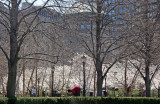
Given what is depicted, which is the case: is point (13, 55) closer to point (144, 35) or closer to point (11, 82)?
point (11, 82)

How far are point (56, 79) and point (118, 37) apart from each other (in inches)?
574

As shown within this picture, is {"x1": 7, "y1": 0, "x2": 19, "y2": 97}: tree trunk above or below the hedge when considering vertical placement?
above

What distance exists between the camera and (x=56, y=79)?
27.7m

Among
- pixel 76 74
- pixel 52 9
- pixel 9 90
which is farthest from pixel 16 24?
pixel 76 74

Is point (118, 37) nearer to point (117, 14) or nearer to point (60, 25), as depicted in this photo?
point (117, 14)

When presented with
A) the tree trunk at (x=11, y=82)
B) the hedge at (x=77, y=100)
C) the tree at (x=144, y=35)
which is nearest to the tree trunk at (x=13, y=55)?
the tree trunk at (x=11, y=82)

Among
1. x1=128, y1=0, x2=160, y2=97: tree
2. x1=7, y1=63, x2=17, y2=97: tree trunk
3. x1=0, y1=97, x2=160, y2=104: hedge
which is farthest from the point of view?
x1=128, y1=0, x2=160, y2=97: tree

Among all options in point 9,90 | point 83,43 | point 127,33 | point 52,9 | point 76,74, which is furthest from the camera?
point 76,74

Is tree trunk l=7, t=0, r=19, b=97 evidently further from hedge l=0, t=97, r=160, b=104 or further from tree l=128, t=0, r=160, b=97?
tree l=128, t=0, r=160, b=97

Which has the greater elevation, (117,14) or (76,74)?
(117,14)

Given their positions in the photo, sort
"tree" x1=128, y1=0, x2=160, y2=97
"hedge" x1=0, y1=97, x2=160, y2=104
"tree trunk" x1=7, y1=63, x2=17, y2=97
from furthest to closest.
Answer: "tree" x1=128, y1=0, x2=160, y2=97, "tree trunk" x1=7, y1=63, x2=17, y2=97, "hedge" x1=0, y1=97, x2=160, y2=104

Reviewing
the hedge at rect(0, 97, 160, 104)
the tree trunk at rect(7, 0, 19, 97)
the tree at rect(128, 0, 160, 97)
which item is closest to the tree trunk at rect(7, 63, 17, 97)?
the tree trunk at rect(7, 0, 19, 97)

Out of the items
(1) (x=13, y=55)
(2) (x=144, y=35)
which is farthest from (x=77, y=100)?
(2) (x=144, y=35)

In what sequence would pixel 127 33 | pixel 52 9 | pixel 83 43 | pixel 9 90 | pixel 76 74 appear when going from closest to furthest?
pixel 9 90 → pixel 52 9 → pixel 127 33 → pixel 83 43 → pixel 76 74
